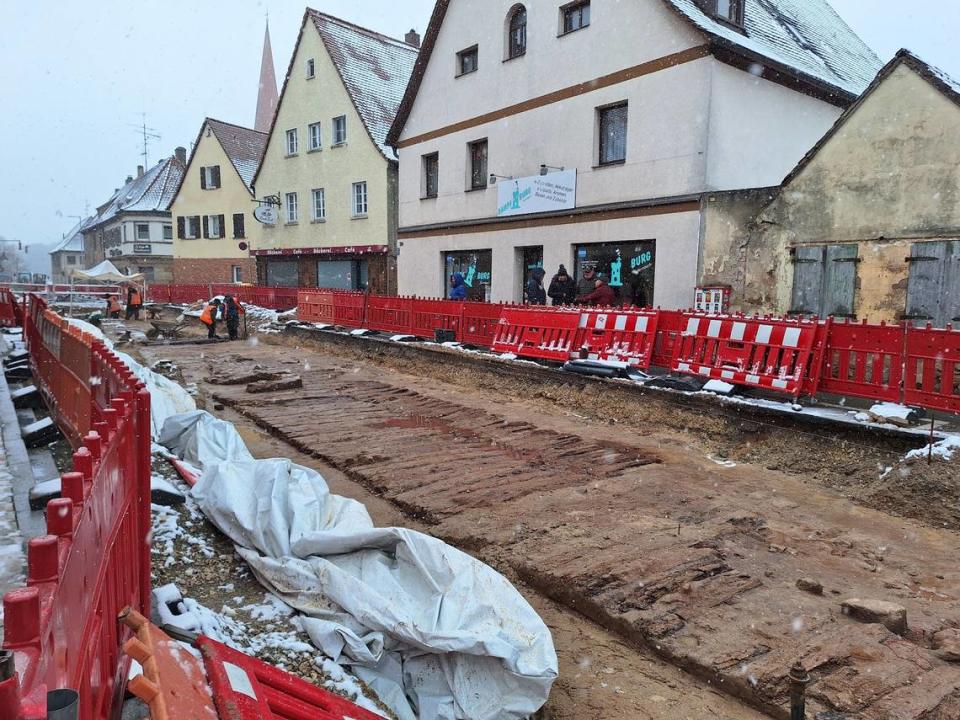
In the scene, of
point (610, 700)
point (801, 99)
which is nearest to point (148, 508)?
point (610, 700)

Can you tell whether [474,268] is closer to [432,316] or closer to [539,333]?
[432,316]

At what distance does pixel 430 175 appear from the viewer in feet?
75.3

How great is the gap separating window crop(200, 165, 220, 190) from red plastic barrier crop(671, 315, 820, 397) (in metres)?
35.6

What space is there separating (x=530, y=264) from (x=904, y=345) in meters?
12.4

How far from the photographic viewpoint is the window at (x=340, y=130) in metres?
27.1

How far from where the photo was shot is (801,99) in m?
16.4

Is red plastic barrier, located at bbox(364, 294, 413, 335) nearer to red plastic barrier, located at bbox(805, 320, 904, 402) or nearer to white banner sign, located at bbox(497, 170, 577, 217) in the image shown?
white banner sign, located at bbox(497, 170, 577, 217)

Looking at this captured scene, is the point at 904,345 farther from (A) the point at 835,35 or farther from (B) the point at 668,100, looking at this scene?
(A) the point at 835,35

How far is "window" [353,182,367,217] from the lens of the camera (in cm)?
2656

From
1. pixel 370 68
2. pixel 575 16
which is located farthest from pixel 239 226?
pixel 575 16

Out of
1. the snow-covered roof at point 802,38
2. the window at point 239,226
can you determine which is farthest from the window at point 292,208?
the snow-covered roof at point 802,38

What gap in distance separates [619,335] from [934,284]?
555 cm

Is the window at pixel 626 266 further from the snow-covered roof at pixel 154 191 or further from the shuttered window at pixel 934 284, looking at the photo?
the snow-covered roof at pixel 154 191

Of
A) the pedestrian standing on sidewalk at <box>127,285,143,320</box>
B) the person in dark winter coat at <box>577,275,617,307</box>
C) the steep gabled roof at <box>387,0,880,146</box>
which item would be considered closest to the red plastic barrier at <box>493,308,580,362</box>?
the person in dark winter coat at <box>577,275,617,307</box>
